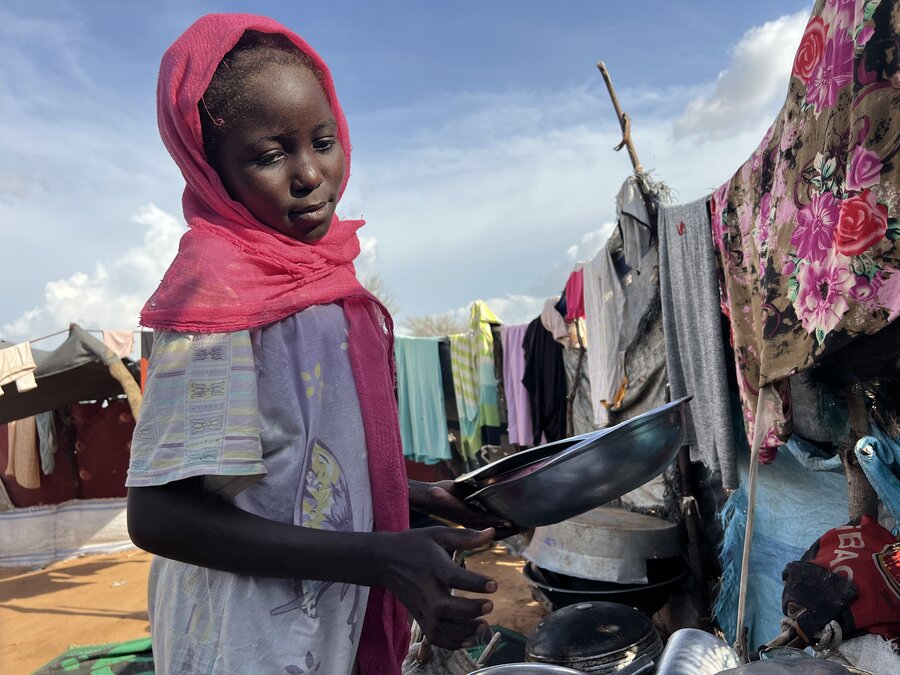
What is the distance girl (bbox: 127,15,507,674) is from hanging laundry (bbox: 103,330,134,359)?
23.7 ft

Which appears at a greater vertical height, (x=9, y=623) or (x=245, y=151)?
(x=245, y=151)

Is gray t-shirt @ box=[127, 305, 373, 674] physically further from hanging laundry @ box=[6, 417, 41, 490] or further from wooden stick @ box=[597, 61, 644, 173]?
hanging laundry @ box=[6, 417, 41, 490]

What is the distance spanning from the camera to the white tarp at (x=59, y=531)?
8.05 m

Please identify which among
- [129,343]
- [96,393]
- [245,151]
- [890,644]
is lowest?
[890,644]

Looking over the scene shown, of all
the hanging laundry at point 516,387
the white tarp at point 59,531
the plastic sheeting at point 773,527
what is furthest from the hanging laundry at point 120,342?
the plastic sheeting at point 773,527

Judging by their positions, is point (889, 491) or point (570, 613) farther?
point (570, 613)

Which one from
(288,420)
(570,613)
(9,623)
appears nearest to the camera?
(288,420)

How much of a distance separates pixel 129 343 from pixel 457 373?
13.8 feet

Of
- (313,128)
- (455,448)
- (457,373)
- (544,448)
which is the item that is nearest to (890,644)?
(544,448)

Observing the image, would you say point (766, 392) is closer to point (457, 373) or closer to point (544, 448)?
point (544, 448)

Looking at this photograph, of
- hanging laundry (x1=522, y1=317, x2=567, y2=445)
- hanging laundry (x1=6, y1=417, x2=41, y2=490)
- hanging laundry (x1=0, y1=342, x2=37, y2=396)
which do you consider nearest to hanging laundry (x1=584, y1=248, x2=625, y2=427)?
hanging laundry (x1=522, y1=317, x2=567, y2=445)

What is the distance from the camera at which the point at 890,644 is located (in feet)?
4.53

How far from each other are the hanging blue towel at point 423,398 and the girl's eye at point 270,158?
19.7ft

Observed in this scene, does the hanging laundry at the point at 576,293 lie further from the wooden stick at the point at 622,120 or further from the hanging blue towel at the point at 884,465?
the hanging blue towel at the point at 884,465
